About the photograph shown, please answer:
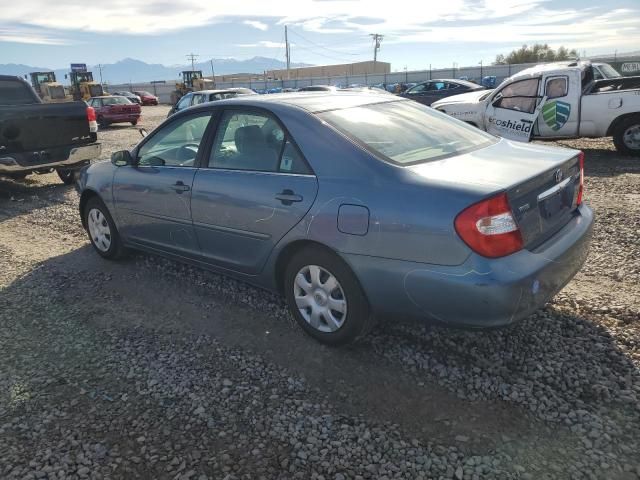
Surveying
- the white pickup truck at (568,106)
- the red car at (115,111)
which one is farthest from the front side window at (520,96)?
the red car at (115,111)

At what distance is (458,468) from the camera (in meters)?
2.31

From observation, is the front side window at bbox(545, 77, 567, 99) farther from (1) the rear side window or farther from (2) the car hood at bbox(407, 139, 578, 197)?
(1) the rear side window

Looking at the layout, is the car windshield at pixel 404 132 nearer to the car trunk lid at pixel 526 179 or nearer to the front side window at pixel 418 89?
the car trunk lid at pixel 526 179

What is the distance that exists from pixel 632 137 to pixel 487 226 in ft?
28.8

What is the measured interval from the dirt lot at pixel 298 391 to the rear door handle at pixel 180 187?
927 millimetres

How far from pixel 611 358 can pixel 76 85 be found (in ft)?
151

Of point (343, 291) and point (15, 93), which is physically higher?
point (15, 93)

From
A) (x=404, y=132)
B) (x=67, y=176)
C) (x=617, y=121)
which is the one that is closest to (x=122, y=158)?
(x=404, y=132)

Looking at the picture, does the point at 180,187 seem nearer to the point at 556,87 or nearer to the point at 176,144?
the point at 176,144

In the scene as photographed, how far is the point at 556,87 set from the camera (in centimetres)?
990

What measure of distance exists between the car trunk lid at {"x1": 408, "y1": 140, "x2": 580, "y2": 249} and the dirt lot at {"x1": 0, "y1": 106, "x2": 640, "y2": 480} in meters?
0.83

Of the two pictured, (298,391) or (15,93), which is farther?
(15,93)

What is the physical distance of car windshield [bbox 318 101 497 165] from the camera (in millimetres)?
3188

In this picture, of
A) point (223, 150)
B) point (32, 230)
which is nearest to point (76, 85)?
point (32, 230)
